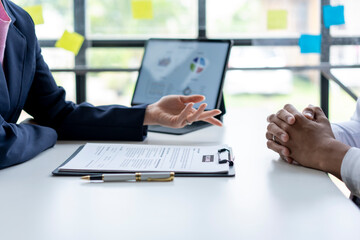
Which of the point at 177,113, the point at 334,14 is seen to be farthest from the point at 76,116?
the point at 334,14

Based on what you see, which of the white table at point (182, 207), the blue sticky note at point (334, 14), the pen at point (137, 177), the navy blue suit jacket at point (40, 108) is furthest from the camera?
the blue sticky note at point (334, 14)

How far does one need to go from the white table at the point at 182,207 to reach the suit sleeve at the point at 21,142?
23mm

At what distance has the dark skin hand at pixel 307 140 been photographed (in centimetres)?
102

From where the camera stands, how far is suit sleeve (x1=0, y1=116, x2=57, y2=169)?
103cm

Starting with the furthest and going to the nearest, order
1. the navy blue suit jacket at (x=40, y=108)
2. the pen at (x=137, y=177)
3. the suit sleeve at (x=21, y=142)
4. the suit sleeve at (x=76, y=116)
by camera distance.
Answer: the suit sleeve at (x=76, y=116) → the navy blue suit jacket at (x=40, y=108) → the suit sleeve at (x=21, y=142) → the pen at (x=137, y=177)

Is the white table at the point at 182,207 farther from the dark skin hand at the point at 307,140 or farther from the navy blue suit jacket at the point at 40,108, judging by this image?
the navy blue suit jacket at the point at 40,108

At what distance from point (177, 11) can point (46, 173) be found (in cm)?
166

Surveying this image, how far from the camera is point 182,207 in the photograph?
796 millimetres

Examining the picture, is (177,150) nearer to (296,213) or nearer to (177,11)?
(296,213)

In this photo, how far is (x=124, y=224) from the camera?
2.37 feet

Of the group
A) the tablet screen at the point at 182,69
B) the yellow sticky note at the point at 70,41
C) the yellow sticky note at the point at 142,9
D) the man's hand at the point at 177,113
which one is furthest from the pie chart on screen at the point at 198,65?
the yellow sticky note at the point at 70,41

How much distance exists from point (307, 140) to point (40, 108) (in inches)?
28.9

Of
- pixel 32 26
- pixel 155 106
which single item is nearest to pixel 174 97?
pixel 155 106

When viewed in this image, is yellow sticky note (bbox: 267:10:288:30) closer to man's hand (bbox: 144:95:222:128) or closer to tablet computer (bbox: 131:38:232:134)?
tablet computer (bbox: 131:38:232:134)
